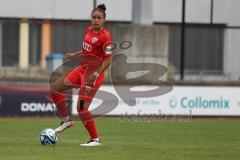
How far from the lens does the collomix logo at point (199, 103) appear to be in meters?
26.5

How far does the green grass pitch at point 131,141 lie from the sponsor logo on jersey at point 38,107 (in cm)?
105

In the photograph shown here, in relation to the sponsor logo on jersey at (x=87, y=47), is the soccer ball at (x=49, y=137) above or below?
below

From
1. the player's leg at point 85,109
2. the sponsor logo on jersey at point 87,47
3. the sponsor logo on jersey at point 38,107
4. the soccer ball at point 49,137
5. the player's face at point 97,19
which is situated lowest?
the sponsor logo on jersey at point 38,107

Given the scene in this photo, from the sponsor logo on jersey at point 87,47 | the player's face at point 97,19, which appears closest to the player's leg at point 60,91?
the sponsor logo on jersey at point 87,47

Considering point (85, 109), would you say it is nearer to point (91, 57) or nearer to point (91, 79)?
point (91, 79)

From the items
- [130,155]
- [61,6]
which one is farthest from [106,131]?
[61,6]

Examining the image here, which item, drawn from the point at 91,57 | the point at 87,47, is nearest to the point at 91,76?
the point at 91,57

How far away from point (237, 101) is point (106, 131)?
8.40 metres

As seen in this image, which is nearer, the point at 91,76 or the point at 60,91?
the point at 91,76

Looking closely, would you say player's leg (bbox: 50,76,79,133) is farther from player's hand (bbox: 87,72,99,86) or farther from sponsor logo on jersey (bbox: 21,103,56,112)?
sponsor logo on jersey (bbox: 21,103,56,112)

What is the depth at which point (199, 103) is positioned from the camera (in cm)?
2684

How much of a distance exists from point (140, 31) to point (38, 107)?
5.69 meters

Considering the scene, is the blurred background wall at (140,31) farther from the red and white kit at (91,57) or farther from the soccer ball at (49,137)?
the soccer ball at (49,137)

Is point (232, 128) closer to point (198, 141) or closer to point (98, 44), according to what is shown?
point (198, 141)
